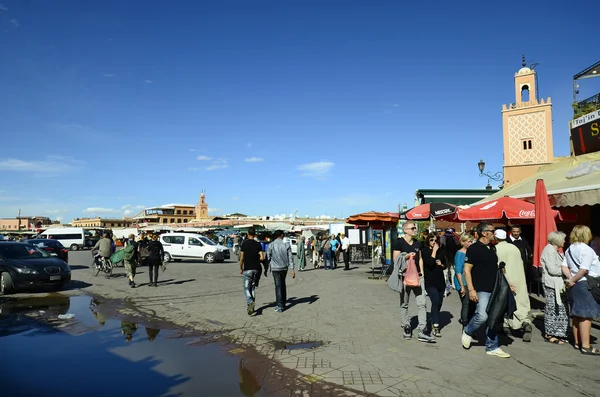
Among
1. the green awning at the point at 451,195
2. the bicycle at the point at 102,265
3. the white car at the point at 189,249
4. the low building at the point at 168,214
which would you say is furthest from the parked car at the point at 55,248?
the low building at the point at 168,214

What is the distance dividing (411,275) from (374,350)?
4.22 feet

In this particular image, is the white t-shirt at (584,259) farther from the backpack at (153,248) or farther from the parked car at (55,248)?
the parked car at (55,248)

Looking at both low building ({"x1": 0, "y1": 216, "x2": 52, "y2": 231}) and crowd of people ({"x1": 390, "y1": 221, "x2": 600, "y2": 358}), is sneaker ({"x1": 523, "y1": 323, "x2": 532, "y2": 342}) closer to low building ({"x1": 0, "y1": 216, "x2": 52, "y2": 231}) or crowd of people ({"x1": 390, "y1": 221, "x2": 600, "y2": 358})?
crowd of people ({"x1": 390, "y1": 221, "x2": 600, "y2": 358})

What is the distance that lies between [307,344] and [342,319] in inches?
76.6

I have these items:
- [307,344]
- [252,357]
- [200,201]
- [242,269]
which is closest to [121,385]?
[252,357]

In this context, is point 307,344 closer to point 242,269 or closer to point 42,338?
point 242,269

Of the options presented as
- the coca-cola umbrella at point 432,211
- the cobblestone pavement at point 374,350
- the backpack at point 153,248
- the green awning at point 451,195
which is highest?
the green awning at point 451,195

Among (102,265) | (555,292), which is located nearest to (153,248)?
(102,265)

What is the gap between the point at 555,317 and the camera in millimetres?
6363

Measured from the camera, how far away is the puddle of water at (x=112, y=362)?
4.59m

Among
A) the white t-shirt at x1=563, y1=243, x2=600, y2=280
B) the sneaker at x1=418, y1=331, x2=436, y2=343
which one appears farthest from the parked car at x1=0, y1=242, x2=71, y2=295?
the white t-shirt at x1=563, y1=243, x2=600, y2=280

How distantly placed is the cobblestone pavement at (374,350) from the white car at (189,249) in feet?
45.9

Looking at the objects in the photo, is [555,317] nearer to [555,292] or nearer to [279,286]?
[555,292]

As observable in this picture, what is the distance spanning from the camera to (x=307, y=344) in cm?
634
